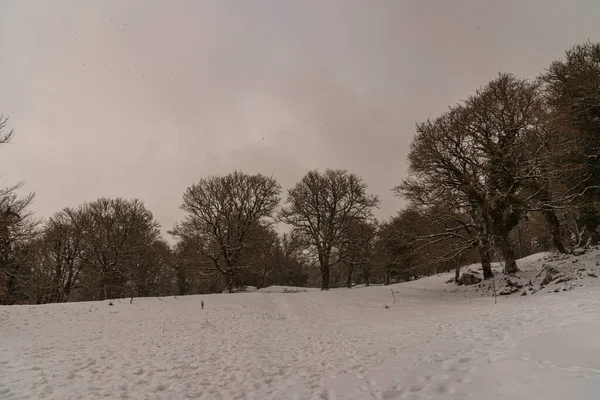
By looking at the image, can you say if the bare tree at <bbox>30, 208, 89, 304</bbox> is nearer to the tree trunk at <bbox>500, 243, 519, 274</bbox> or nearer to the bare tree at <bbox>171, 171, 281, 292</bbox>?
the bare tree at <bbox>171, 171, 281, 292</bbox>

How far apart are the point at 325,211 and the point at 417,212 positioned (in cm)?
1266

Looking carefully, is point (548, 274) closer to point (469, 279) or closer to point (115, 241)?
point (469, 279)

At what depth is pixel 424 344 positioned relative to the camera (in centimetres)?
877

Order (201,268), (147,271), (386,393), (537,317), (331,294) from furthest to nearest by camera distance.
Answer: (147,271) → (201,268) → (331,294) → (537,317) → (386,393)

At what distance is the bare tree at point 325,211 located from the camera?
31.9 m

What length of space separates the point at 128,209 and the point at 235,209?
586 inches

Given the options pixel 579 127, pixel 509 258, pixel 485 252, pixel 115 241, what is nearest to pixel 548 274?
pixel 509 258

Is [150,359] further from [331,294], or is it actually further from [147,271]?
[147,271]

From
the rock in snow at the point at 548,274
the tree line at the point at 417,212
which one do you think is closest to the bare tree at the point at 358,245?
the tree line at the point at 417,212

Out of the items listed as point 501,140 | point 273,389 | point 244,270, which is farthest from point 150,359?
point 244,270

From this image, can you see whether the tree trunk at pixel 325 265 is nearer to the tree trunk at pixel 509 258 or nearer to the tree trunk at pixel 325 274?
the tree trunk at pixel 325 274

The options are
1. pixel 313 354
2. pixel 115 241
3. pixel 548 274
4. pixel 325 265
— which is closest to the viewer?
pixel 313 354

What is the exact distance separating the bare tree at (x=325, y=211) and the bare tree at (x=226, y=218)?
3.07 meters

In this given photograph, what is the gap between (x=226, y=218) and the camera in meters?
32.5
